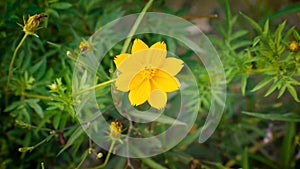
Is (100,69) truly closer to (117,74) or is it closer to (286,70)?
(117,74)

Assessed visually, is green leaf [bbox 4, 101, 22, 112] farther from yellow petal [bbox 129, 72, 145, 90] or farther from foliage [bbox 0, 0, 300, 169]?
yellow petal [bbox 129, 72, 145, 90]

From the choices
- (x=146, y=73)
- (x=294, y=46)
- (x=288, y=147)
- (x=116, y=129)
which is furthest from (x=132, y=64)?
(x=288, y=147)

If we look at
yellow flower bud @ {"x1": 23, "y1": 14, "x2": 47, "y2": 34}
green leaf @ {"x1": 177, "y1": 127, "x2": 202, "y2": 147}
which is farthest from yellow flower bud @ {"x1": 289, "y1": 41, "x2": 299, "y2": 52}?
yellow flower bud @ {"x1": 23, "y1": 14, "x2": 47, "y2": 34}

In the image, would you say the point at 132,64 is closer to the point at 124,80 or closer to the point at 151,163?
the point at 124,80

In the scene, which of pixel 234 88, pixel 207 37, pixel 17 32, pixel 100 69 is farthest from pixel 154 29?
pixel 234 88

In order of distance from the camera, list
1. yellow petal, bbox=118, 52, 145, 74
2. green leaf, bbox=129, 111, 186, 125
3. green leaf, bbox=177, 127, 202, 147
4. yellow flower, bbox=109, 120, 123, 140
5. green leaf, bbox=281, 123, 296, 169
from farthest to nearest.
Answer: green leaf, bbox=281, 123, 296, 169
green leaf, bbox=177, 127, 202, 147
green leaf, bbox=129, 111, 186, 125
yellow flower, bbox=109, 120, 123, 140
yellow petal, bbox=118, 52, 145, 74
